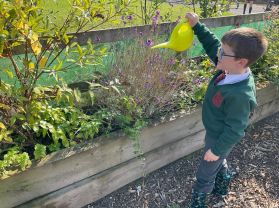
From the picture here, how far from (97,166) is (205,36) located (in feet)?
4.14

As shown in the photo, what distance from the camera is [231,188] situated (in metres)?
2.90

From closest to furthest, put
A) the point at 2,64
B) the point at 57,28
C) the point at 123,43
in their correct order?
the point at 57,28 < the point at 2,64 < the point at 123,43

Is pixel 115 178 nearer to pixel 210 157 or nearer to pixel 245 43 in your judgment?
pixel 210 157

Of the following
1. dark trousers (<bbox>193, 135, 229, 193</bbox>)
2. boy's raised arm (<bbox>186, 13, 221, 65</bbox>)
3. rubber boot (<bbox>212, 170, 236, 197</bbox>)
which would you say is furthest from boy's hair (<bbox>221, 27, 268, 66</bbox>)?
rubber boot (<bbox>212, 170, 236, 197</bbox>)

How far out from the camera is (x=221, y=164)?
2.69 meters

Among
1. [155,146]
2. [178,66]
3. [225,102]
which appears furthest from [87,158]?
[178,66]

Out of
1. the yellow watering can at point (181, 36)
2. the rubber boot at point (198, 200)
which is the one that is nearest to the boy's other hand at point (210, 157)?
the rubber boot at point (198, 200)

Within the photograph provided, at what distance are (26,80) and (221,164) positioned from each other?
161cm

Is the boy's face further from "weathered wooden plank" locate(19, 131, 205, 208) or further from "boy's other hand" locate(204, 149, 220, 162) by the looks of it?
"weathered wooden plank" locate(19, 131, 205, 208)

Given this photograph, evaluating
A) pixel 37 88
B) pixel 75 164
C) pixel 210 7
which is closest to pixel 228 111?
pixel 75 164

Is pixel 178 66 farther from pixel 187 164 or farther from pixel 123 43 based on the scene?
pixel 187 164

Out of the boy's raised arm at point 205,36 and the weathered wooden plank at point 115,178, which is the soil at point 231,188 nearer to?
the weathered wooden plank at point 115,178

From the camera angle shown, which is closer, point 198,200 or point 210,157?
point 210,157

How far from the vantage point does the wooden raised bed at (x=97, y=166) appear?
2131 mm
